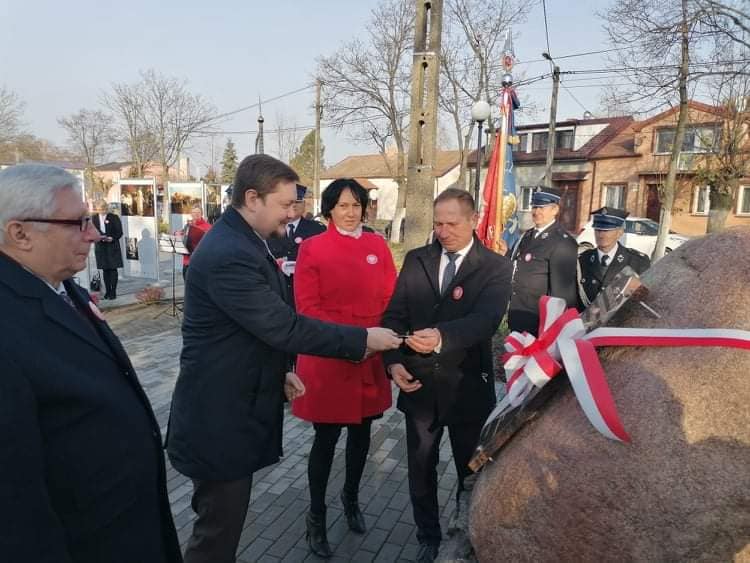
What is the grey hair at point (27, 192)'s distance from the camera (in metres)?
1.50

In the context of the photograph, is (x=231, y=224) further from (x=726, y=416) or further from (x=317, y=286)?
(x=726, y=416)

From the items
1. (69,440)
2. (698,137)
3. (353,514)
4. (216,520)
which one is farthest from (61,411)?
(698,137)

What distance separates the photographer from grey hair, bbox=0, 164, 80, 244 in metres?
1.50

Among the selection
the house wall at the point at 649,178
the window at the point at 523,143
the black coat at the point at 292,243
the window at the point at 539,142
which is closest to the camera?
the black coat at the point at 292,243

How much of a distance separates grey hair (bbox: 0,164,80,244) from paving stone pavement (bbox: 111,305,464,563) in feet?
7.48

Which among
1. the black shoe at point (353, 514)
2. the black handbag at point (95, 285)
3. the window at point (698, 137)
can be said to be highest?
the window at point (698, 137)

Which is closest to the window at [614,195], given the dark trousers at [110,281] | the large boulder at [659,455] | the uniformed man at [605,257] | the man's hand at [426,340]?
the dark trousers at [110,281]

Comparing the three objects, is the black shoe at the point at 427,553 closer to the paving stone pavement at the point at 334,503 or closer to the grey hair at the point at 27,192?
A: the paving stone pavement at the point at 334,503

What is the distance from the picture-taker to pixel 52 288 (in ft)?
5.10

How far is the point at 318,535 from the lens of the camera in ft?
9.89

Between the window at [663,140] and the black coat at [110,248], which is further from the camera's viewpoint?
the window at [663,140]

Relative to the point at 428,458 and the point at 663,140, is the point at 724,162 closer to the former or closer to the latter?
the point at 663,140

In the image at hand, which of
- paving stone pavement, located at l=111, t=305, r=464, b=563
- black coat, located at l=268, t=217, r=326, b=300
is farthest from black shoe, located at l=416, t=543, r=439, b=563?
black coat, located at l=268, t=217, r=326, b=300

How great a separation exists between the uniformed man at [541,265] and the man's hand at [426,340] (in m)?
2.70
